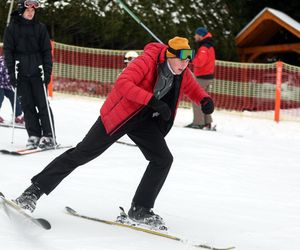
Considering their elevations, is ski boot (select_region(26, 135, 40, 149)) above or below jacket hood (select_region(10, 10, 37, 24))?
below

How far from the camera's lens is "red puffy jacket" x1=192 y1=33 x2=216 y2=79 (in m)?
11.4

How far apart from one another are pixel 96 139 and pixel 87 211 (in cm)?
82

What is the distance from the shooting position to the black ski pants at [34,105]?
755cm

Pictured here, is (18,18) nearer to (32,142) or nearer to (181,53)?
(32,142)

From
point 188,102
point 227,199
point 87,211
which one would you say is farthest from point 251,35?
point 87,211

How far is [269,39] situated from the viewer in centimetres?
1875

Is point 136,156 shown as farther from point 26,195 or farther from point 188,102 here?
point 188,102

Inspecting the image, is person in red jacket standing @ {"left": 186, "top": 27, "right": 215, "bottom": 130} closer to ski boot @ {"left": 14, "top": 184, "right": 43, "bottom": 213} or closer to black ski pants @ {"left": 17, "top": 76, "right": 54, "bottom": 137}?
black ski pants @ {"left": 17, "top": 76, "right": 54, "bottom": 137}

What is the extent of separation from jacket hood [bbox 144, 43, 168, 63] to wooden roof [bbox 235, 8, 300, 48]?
12.3 meters

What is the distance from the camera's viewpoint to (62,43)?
1579cm

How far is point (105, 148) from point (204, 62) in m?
7.02

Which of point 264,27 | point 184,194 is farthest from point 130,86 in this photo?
point 264,27

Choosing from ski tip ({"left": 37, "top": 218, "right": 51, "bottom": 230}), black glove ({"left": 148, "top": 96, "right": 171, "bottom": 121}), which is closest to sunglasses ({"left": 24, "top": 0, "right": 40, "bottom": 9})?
black glove ({"left": 148, "top": 96, "right": 171, "bottom": 121})

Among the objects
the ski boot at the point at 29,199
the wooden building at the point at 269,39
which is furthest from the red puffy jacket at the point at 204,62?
the ski boot at the point at 29,199
